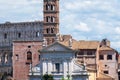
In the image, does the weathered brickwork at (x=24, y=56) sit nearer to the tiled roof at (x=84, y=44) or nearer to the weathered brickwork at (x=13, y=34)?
the tiled roof at (x=84, y=44)

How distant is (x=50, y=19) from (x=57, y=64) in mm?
16934

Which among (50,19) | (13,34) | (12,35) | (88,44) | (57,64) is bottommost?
(57,64)

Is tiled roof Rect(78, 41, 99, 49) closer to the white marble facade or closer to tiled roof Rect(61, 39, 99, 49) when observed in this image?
tiled roof Rect(61, 39, 99, 49)

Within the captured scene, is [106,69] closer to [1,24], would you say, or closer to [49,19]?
[49,19]

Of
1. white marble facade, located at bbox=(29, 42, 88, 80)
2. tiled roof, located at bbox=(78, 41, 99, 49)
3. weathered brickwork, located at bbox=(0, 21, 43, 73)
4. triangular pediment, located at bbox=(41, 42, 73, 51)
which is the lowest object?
white marble facade, located at bbox=(29, 42, 88, 80)

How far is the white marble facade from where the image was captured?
7038cm

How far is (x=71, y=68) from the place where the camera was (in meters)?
70.6

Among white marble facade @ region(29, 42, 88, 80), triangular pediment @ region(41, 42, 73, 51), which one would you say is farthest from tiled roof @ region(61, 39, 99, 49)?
white marble facade @ region(29, 42, 88, 80)

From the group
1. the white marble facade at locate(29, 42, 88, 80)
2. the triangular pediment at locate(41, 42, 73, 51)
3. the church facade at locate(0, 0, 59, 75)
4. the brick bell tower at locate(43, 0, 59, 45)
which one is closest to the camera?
the white marble facade at locate(29, 42, 88, 80)

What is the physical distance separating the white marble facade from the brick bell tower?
578 inches

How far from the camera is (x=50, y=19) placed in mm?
87125

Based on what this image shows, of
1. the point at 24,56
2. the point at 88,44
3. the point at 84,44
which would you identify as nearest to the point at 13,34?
the point at 24,56

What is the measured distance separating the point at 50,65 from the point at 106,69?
474 inches

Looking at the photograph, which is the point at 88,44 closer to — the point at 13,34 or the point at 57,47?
the point at 57,47
